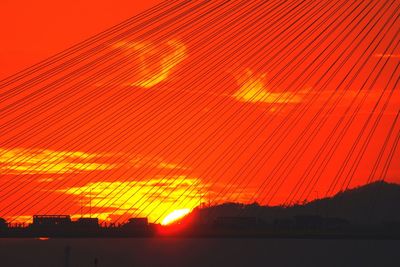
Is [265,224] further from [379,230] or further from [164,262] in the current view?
[164,262]

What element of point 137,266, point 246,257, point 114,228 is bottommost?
point 246,257

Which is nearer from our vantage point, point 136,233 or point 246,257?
point 136,233

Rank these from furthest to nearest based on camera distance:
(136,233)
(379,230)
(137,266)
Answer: (137,266) < (136,233) < (379,230)

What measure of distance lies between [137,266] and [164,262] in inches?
229

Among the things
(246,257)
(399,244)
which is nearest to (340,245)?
(399,244)

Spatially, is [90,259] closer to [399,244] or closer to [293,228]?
[293,228]

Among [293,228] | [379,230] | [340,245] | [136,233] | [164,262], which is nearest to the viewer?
[379,230]

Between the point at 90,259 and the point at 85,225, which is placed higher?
the point at 85,225

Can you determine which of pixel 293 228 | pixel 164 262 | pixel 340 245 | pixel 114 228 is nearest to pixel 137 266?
pixel 164 262

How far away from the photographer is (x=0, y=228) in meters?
40.6

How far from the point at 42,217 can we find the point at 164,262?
21.8 meters

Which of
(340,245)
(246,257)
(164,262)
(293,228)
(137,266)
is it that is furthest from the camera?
(340,245)

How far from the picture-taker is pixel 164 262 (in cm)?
6116

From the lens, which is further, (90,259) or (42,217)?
(90,259)
